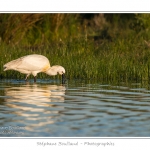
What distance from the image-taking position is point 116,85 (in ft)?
45.1

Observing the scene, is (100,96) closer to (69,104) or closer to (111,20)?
(69,104)

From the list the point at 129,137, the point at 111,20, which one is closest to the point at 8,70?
the point at 129,137

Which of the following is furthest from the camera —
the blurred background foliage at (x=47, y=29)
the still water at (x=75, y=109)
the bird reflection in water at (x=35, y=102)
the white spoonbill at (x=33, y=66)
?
the blurred background foliage at (x=47, y=29)

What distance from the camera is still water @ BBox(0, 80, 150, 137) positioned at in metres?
8.58

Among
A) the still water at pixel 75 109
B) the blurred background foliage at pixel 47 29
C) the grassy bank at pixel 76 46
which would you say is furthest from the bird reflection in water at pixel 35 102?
the blurred background foliage at pixel 47 29

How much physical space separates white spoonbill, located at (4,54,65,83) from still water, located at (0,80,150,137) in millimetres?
553

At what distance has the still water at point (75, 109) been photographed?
8578mm

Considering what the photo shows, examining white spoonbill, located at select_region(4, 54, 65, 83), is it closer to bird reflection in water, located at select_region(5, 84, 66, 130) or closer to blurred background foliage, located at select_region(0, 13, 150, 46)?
bird reflection in water, located at select_region(5, 84, 66, 130)

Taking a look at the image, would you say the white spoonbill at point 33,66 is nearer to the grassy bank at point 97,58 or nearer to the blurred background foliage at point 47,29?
the grassy bank at point 97,58

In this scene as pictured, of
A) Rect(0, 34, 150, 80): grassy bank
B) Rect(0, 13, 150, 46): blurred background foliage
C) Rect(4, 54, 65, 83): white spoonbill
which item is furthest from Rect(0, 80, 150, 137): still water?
Rect(0, 13, 150, 46): blurred background foliage

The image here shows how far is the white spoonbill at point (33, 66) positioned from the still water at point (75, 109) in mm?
553

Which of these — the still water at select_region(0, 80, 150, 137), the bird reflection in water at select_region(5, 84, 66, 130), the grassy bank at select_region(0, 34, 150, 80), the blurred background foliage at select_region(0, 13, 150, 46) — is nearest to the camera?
the still water at select_region(0, 80, 150, 137)

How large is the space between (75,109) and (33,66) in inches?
193

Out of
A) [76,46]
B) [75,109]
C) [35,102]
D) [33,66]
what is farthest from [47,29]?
[75,109]
